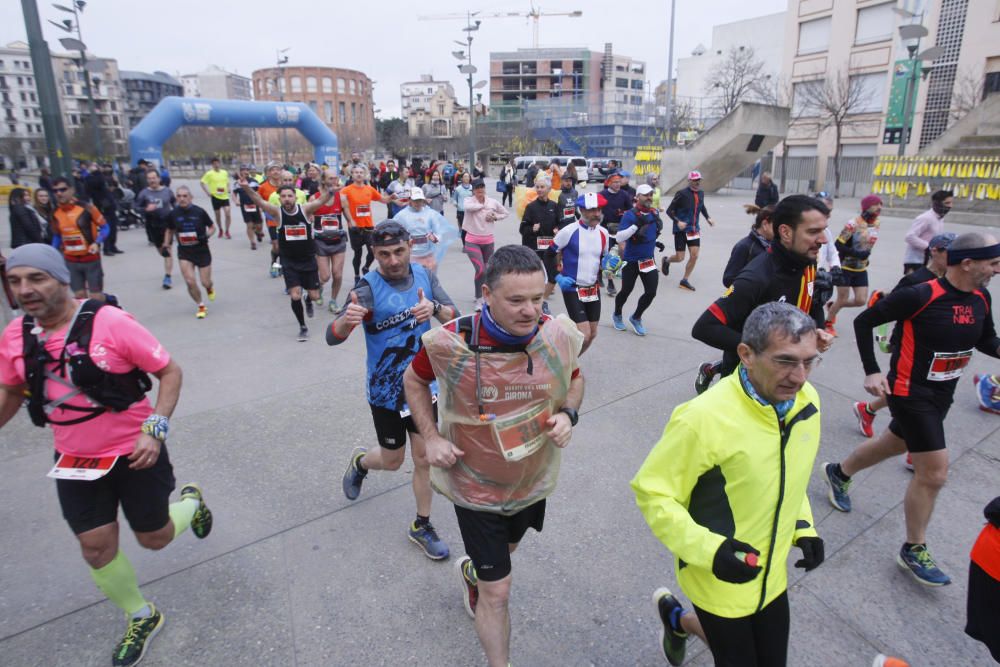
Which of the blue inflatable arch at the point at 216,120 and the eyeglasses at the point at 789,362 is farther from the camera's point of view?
the blue inflatable arch at the point at 216,120

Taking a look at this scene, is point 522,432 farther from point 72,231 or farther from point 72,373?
point 72,231

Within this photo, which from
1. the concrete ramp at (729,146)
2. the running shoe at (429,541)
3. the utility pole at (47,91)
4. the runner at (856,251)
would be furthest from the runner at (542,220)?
the concrete ramp at (729,146)

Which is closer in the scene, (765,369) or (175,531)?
(765,369)

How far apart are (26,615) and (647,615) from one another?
10.3 feet

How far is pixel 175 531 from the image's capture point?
3061 millimetres

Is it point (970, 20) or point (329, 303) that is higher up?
point (970, 20)

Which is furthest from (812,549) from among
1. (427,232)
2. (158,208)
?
(158,208)

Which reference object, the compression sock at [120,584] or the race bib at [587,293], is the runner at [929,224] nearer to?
the race bib at [587,293]

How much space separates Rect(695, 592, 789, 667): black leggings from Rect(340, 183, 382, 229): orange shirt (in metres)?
8.80

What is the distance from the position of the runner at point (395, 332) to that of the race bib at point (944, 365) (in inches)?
102

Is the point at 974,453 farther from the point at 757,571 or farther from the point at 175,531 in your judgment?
the point at 175,531

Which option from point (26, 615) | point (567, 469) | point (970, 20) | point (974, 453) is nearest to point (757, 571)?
point (567, 469)

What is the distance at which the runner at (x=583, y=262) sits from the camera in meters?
6.18

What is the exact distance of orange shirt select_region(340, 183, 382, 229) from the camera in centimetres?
985
